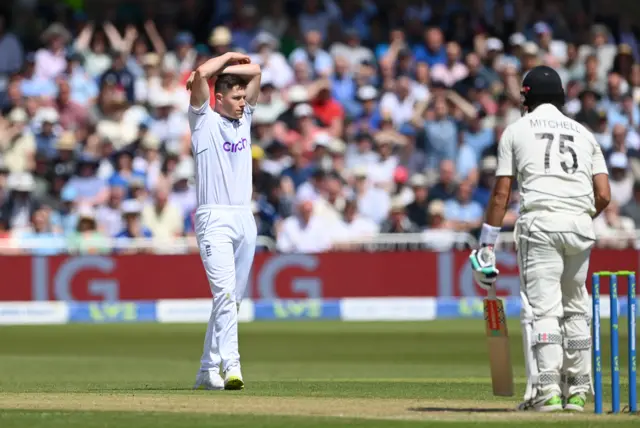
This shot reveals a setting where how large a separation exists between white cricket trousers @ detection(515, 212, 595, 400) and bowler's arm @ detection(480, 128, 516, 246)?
167mm

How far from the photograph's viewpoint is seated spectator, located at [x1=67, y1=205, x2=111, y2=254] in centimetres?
1909

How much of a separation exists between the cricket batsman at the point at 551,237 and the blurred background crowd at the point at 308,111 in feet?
37.0

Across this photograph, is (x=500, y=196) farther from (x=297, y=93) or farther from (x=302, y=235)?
(x=297, y=93)

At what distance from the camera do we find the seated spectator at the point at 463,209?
65.2ft

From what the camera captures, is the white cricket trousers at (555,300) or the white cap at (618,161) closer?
the white cricket trousers at (555,300)

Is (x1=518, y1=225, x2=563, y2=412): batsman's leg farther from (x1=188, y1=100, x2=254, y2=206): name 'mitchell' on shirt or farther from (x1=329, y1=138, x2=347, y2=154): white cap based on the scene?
(x1=329, y1=138, x2=347, y2=154): white cap

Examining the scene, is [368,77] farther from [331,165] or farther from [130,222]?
[130,222]

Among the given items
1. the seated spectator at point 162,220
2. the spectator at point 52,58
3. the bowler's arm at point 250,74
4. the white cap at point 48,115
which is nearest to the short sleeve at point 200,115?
the bowler's arm at point 250,74

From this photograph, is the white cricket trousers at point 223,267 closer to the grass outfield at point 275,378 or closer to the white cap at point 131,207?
the grass outfield at point 275,378

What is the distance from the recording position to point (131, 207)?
63.2 ft

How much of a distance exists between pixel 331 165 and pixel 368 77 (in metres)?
2.13

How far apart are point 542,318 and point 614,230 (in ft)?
40.7

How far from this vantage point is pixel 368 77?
22000mm

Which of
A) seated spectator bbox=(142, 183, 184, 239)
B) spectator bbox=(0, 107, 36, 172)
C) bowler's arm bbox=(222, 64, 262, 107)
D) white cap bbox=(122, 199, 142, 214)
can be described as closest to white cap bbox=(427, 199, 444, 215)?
seated spectator bbox=(142, 183, 184, 239)
